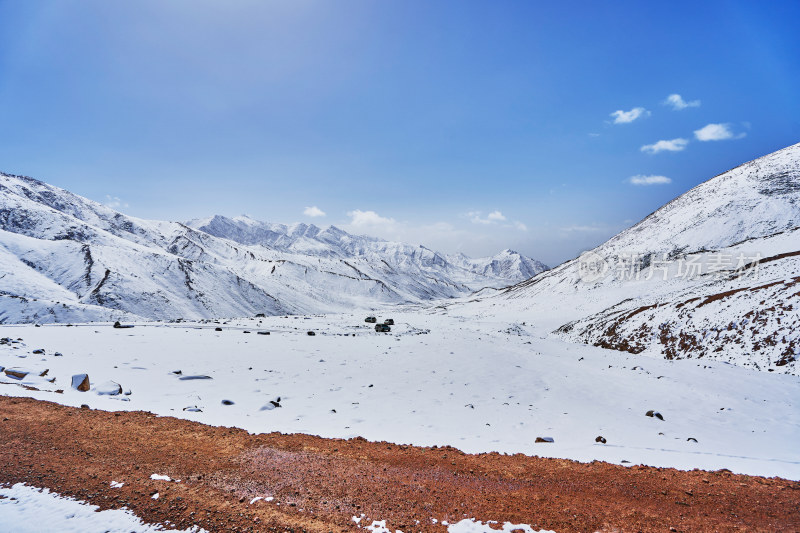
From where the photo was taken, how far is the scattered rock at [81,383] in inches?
566

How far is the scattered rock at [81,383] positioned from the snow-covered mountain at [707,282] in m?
37.7

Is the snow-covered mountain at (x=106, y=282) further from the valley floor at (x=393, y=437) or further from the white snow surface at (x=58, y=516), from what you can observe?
the white snow surface at (x=58, y=516)

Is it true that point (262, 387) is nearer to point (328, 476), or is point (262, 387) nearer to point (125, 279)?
point (328, 476)

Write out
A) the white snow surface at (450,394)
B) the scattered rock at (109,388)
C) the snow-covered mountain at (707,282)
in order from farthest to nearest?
the snow-covered mountain at (707,282) < the scattered rock at (109,388) < the white snow surface at (450,394)

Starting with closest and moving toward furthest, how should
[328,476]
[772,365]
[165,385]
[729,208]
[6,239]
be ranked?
[328,476]
[165,385]
[772,365]
[6,239]
[729,208]

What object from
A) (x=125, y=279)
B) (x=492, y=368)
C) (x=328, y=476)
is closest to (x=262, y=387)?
(x=328, y=476)

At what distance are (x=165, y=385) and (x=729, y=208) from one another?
5299 inches

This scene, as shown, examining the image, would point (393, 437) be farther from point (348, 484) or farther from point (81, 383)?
point (81, 383)

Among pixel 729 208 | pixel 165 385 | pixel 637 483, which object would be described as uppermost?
pixel 729 208

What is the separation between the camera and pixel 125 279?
8612cm

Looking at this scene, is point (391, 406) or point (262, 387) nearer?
point (391, 406)

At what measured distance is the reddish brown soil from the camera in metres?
6.42

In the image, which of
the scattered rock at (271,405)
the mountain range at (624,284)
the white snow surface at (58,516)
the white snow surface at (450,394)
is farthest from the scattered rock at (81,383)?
the mountain range at (624,284)

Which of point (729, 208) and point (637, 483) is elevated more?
point (729, 208)
